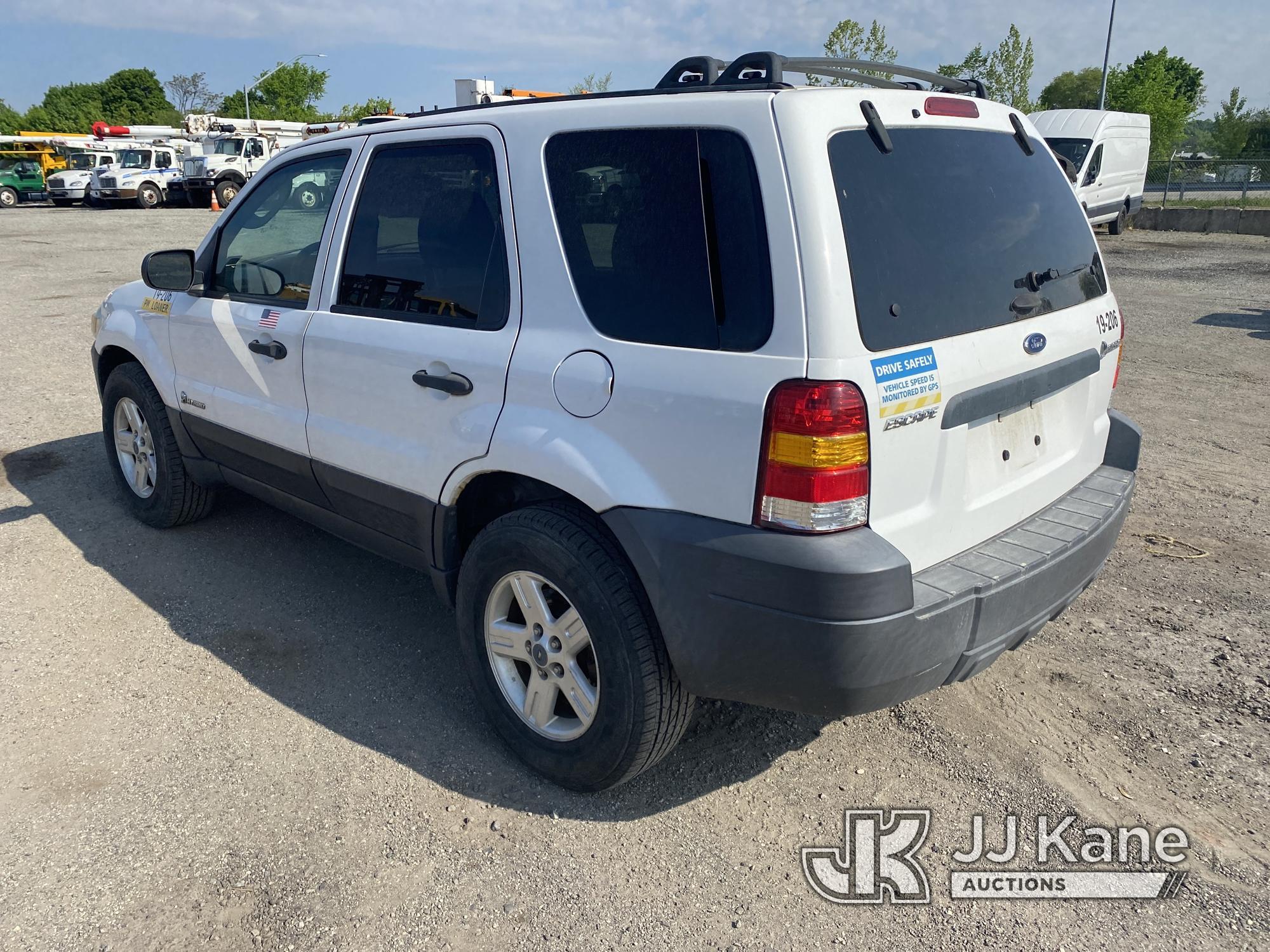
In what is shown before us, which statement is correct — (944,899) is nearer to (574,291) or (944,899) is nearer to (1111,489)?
(1111,489)

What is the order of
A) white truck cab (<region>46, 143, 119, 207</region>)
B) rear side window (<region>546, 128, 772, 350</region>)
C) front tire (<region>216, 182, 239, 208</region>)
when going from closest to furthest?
rear side window (<region>546, 128, 772, 350</region>) → front tire (<region>216, 182, 239, 208</region>) → white truck cab (<region>46, 143, 119, 207</region>)

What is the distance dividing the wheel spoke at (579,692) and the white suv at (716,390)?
0.06ft

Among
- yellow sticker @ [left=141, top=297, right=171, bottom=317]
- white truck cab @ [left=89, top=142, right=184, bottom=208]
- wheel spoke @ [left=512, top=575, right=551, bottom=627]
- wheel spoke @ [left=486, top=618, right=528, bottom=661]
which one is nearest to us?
wheel spoke @ [left=512, top=575, right=551, bottom=627]

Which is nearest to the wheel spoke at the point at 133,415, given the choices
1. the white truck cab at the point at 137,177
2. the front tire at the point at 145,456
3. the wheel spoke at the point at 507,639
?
the front tire at the point at 145,456

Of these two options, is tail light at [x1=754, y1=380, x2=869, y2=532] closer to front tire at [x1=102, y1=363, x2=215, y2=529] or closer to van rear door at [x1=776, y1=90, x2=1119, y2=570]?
van rear door at [x1=776, y1=90, x2=1119, y2=570]

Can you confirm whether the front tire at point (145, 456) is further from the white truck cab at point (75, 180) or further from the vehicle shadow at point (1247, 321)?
the white truck cab at point (75, 180)

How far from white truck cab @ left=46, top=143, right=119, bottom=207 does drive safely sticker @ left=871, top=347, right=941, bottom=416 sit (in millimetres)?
38374

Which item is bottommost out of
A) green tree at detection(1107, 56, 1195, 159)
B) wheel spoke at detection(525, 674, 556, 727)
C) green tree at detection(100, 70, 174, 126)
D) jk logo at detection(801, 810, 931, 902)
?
jk logo at detection(801, 810, 931, 902)

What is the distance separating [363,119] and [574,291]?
66.7 inches

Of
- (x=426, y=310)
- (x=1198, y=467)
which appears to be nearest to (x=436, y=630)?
(x=426, y=310)

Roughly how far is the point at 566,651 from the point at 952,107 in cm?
193

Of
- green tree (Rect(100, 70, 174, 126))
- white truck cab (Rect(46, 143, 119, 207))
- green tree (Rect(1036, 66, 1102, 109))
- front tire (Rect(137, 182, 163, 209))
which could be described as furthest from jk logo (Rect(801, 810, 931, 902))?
green tree (Rect(100, 70, 174, 126))

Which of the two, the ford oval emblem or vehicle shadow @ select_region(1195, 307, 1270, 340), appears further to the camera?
vehicle shadow @ select_region(1195, 307, 1270, 340)

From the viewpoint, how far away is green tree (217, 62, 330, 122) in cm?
7250
